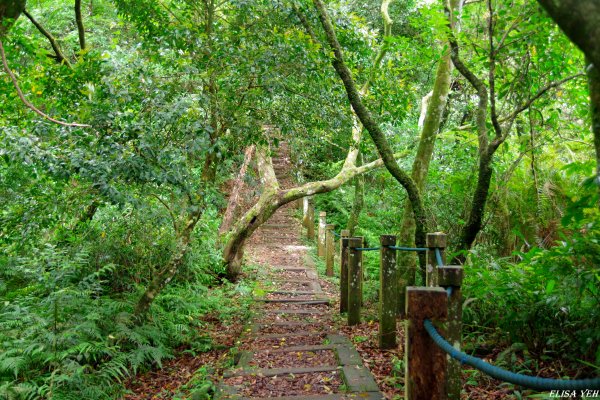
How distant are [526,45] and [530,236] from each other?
9.44ft

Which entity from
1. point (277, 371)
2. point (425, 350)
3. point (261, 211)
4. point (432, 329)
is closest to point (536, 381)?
point (432, 329)

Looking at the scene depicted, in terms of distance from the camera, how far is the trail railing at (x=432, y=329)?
154 cm

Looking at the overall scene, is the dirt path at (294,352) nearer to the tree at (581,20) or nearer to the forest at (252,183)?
the forest at (252,183)

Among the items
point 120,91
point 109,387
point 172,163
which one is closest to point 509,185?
point 172,163

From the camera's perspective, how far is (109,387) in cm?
488

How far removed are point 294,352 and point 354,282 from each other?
1.32 meters

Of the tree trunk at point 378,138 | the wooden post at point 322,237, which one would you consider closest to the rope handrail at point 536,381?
the tree trunk at point 378,138

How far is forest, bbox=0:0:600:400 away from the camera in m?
4.39

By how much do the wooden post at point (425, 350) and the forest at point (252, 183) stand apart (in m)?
1.22

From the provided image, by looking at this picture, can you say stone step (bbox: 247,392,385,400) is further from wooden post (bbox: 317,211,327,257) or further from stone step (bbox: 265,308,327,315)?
wooden post (bbox: 317,211,327,257)

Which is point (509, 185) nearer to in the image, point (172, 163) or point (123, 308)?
point (172, 163)

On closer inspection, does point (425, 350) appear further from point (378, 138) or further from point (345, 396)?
point (378, 138)

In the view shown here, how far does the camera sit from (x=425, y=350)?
213 cm

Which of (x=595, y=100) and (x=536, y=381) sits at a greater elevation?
(x=595, y=100)
